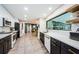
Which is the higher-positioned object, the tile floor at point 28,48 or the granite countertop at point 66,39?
the granite countertop at point 66,39

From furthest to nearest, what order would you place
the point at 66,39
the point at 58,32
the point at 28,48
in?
the point at 28,48 < the point at 58,32 < the point at 66,39

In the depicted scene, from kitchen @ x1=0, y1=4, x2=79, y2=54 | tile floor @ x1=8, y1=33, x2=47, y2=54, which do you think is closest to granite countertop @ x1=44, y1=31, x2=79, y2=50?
kitchen @ x1=0, y1=4, x2=79, y2=54

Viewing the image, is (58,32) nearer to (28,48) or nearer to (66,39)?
(28,48)

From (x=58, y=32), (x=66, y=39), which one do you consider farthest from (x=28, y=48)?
(x=66, y=39)

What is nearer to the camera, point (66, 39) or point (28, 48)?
point (66, 39)

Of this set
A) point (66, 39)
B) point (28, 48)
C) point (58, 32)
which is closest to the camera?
point (66, 39)

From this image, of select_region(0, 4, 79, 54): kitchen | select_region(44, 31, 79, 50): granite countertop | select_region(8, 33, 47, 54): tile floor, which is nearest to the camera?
select_region(44, 31, 79, 50): granite countertop

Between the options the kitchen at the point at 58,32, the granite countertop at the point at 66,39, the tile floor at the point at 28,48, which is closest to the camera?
the granite countertop at the point at 66,39

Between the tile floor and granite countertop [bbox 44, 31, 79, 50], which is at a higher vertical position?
granite countertop [bbox 44, 31, 79, 50]

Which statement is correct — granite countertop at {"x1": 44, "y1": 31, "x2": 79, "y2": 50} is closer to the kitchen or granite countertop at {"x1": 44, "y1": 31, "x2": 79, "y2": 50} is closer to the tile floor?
the kitchen

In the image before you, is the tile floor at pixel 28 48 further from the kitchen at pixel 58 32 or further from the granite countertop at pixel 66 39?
the granite countertop at pixel 66 39

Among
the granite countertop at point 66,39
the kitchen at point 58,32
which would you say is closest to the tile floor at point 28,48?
the kitchen at point 58,32

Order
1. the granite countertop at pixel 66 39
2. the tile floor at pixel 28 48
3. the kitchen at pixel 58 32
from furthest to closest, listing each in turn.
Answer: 1. the tile floor at pixel 28 48
2. the kitchen at pixel 58 32
3. the granite countertop at pixel 66 39
